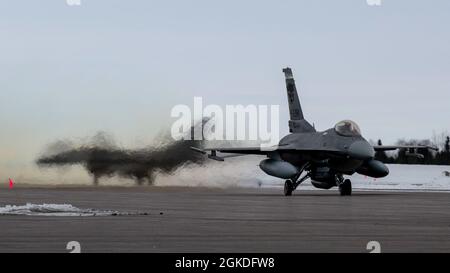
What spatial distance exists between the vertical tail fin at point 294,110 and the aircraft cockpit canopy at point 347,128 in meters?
5.58

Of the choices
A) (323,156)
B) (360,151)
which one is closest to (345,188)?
(323,156)

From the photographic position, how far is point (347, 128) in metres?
44.8

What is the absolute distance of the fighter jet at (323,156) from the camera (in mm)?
44625

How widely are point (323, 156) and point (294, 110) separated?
6189mm

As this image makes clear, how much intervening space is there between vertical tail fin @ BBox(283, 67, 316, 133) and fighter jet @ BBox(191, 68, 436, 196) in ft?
2.22

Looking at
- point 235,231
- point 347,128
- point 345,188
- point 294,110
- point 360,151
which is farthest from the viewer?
point 294,110

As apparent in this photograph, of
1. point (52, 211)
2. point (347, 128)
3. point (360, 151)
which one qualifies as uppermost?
point (347, 128)

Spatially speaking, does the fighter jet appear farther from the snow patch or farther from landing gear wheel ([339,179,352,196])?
the snow patch

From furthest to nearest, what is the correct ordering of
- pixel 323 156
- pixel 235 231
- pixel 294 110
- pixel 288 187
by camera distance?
pixel 294 110, pixel 323 156, pixel 288 187, pixel 235 231

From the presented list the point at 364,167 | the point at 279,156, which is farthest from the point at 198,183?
the point at 364,167

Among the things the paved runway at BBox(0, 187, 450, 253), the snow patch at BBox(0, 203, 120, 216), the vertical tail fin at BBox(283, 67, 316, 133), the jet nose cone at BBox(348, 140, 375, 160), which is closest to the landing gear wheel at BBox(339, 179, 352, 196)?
the jet nose cone at BBox(348, 140, 375, 160)

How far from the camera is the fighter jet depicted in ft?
146

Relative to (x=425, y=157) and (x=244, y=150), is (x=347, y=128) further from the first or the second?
(x=425, y=157)

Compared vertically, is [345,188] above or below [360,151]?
below
